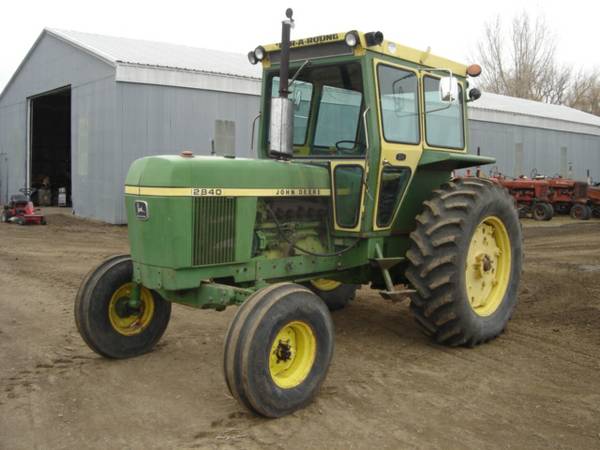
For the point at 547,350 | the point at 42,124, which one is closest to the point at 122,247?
the point at 547,350

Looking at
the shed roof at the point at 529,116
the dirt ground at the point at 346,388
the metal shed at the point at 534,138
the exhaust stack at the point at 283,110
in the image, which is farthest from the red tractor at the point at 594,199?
the exhaust stack at the point at 283,110

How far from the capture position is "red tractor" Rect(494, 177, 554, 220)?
19344mm

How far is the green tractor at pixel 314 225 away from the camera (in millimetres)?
4270

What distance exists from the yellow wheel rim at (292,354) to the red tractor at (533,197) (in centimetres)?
1633

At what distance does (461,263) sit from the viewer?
205 inches

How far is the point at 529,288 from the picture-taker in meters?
7.92

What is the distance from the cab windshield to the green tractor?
0.04ft

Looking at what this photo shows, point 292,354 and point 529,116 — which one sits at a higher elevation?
point 529,116

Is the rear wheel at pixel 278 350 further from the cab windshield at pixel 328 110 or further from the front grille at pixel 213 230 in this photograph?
the cab windshield at pixel 328 110

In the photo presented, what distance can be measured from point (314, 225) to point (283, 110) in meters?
1.05

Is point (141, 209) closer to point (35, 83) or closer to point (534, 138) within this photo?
point (35, 83)

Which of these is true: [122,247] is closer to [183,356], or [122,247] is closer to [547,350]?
[183,356]

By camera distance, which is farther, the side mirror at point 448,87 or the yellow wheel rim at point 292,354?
the side mirror at point 448,87

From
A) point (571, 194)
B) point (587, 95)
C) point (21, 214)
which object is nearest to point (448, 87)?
point (21, 214)
